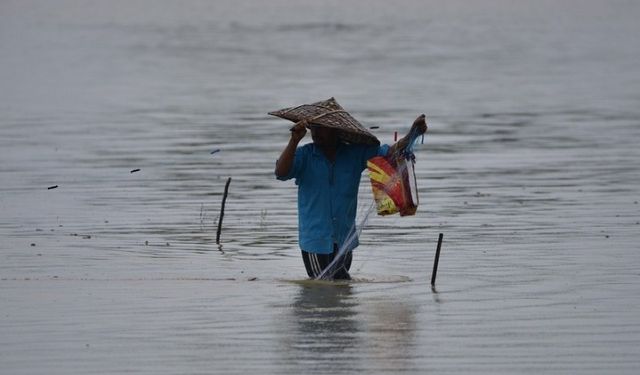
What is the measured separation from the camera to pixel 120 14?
261 ft

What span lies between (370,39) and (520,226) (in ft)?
135

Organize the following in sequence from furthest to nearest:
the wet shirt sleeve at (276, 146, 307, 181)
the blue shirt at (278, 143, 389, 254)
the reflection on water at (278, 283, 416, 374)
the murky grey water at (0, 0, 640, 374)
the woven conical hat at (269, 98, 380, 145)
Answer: the blue shirt at (278, 143, 389, 254) → the wet shirt sleeve at (276, 146, 307, 181) → the woven conical hat at (269, 98, 380, 145) → the murky grey water at (0, 0, 640, 374) → the reflection on water at (278, 283, 416, 374)

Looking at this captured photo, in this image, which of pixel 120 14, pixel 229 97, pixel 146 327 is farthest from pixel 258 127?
pixel 120 14

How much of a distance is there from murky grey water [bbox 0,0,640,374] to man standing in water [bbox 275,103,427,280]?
1.07 ft

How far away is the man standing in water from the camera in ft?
35.9

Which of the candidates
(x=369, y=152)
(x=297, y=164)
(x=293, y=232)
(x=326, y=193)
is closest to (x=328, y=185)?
(x=326, y=193)

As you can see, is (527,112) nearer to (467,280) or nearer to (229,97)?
(229,97)

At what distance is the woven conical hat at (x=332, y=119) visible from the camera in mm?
10734

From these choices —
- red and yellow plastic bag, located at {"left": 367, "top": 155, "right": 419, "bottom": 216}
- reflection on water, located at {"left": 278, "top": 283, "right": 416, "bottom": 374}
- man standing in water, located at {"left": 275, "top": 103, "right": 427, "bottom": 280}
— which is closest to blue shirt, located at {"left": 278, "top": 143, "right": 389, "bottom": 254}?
man standing in water, located at {"left": 275, "top": 103, "right": 427, "bottom": 280}

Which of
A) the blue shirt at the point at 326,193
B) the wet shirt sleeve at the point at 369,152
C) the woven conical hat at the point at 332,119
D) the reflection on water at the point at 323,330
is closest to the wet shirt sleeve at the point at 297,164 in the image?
the blue shirt at the point at 326,193

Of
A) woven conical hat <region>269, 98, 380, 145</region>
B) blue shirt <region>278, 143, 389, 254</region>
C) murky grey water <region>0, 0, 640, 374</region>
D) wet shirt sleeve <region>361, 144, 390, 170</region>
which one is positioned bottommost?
murky grey water <region>0, 0, 640, 374</region>

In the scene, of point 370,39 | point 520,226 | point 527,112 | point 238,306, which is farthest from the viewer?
point 370,39

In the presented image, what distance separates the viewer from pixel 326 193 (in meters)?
11.0

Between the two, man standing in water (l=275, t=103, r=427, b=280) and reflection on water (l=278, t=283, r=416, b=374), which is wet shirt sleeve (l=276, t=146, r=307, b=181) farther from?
reflection on water (l=278, t=283, r=416, b=374)
